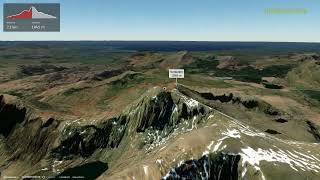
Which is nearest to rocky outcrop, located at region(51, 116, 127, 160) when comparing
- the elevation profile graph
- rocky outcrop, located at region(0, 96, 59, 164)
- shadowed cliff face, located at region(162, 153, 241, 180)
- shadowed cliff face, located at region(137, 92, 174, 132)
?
rocky outcrop, located at region(0, 96, 59, 164)

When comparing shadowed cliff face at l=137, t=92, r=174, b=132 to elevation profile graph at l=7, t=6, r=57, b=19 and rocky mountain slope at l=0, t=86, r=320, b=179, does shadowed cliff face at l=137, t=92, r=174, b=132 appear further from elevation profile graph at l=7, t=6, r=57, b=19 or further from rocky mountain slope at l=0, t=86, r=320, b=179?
elevation profile graph at l=7, t=6, r=57, b=19

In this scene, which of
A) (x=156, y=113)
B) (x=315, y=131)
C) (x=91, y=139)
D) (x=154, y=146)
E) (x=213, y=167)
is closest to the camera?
(x=213, y=167)

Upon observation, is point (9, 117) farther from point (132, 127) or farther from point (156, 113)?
point (156, 113)

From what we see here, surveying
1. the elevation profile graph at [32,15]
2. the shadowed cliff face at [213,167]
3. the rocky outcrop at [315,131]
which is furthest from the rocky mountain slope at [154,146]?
the rocky outcrop at [315,131]

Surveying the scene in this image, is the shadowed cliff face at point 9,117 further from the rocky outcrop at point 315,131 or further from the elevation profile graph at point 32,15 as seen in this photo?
the rocky outcrop at point 315,131

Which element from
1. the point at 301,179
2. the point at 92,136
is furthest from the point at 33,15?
the point at 301,179

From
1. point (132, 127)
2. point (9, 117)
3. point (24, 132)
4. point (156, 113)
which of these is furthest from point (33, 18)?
point (156, 113)

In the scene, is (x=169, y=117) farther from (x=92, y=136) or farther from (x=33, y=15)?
(x=33, y=15)
